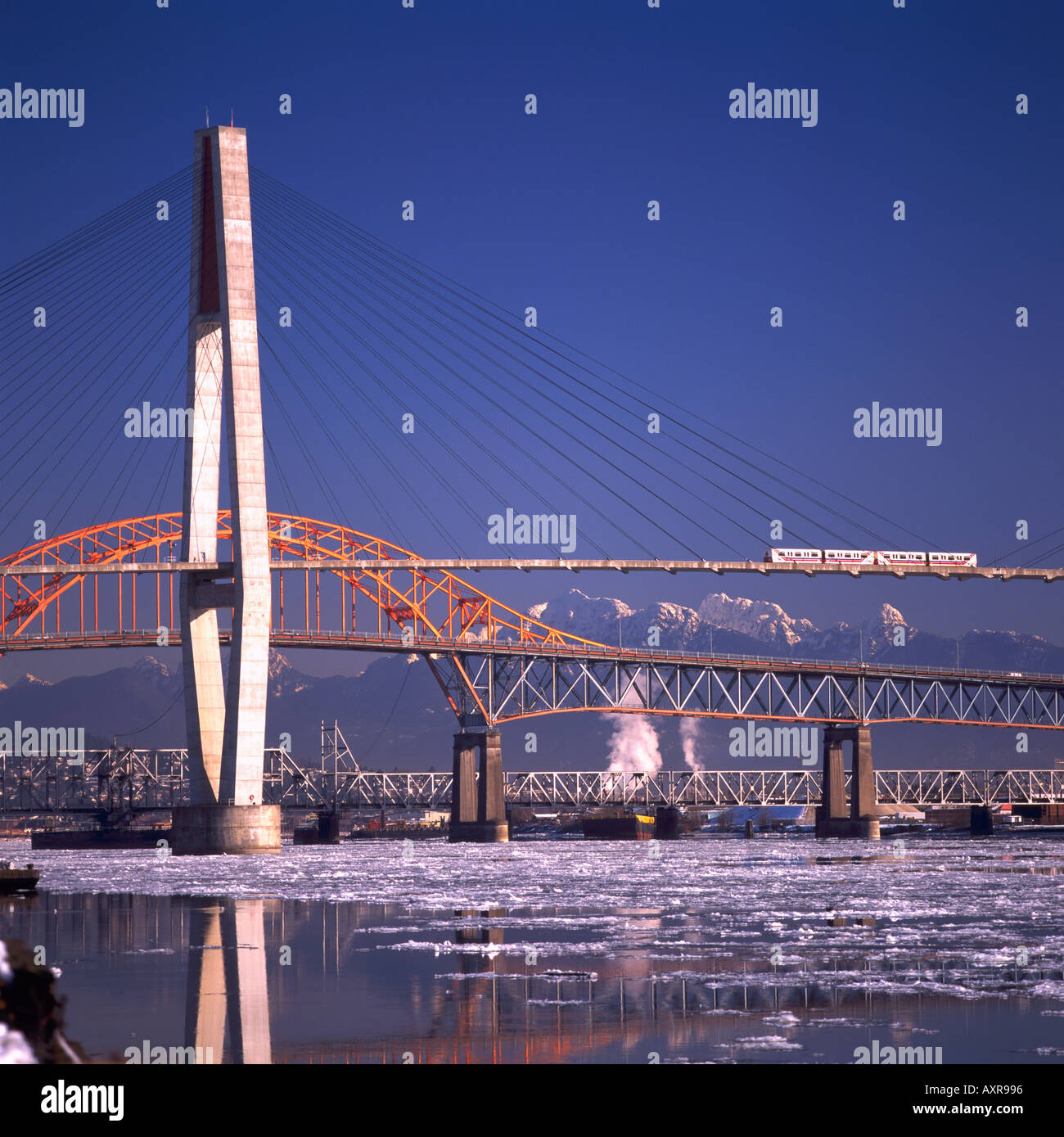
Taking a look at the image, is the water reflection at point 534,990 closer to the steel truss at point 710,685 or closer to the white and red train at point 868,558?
the white and red train at point 868,558

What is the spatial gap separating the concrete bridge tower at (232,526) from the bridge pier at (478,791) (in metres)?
63.3

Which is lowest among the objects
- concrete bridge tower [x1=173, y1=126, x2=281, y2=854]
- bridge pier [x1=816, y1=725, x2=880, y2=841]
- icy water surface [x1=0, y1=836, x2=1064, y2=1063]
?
bridge pier [x1=816, y1=725, x2=880, y2=841]

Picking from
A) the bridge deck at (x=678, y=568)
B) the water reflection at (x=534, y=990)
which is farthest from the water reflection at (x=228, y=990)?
the bridge deck at (x=678, y=568)

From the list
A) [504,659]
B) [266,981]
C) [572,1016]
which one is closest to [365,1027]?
[572,1016]

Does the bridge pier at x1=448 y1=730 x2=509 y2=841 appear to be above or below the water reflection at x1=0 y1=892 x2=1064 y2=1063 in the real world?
below

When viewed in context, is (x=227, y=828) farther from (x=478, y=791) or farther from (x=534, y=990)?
(x=478, y=791)

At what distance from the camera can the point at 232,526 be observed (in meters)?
72.6

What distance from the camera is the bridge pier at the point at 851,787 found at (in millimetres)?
143000

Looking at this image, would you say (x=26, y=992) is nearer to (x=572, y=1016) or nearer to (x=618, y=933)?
(x=572, y=1016)

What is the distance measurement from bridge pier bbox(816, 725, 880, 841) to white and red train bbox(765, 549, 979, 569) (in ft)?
89.7

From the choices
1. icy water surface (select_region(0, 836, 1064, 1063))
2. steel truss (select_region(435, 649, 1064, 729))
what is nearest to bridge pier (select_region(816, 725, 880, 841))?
steel truss (select_region(435, 649, 1064, 729))

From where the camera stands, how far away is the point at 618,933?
93.0 ft

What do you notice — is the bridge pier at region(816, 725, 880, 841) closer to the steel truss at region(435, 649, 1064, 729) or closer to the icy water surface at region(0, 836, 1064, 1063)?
the steel truss at region(435, 649, 1064, 729)

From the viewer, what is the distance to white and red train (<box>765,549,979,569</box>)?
389ft
